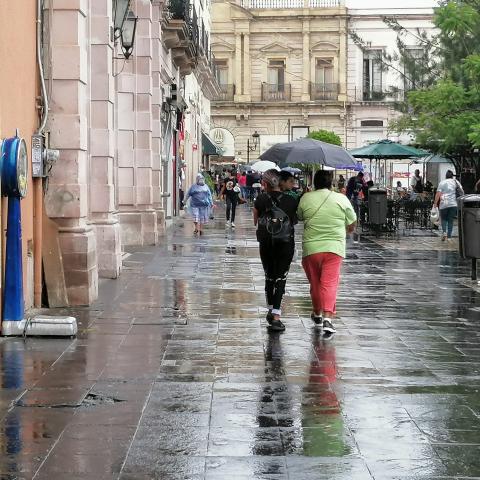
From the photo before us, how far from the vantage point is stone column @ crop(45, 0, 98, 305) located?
1205cm

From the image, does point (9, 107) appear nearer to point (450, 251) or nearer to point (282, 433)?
point (282, 433)

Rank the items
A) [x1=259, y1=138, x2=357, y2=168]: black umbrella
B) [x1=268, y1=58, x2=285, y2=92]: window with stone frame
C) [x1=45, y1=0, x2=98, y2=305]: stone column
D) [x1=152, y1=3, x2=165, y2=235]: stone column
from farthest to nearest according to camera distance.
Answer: [x1=268, y1=58, x2=285, y2=92]: window with stone frame
[x1=152, y1=3, x2=165, y2=235]: stone column
[x1=259, y1=138, x2=357, y2=168]: black umbrella
[x1=45, y1=0, x2=98, y2=305]: stone column

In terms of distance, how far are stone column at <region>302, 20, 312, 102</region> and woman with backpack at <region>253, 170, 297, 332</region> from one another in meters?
58.8

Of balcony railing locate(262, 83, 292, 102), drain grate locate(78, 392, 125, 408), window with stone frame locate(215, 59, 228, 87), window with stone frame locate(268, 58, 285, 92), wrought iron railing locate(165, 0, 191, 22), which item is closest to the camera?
drain grate locate(78, 392, 125, 408)

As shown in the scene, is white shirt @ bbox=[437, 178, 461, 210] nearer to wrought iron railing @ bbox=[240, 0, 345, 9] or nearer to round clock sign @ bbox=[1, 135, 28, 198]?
round clock sign @ bbox=[1, 135, 28, 198]

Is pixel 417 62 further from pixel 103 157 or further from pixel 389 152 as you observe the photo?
pixel 103 157

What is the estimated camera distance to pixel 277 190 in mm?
10875

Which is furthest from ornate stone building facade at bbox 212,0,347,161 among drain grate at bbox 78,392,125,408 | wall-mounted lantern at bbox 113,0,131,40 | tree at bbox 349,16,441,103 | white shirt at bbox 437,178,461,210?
drain grate at bbox 78,392,125,408

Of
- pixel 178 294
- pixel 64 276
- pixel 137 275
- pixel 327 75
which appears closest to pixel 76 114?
pixel 64 276

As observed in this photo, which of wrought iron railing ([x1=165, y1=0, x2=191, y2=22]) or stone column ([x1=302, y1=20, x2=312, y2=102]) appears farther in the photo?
stone column ([x1=302, y1=20, x2=312, y2=102])

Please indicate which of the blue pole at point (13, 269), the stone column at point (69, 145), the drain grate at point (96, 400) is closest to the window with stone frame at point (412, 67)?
the stone column at point (69, 145)

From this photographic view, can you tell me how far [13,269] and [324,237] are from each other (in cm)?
293

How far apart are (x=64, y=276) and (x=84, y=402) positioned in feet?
16.3

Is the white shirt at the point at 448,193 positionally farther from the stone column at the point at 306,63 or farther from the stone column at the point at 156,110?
the stone column at the point at 306,63
